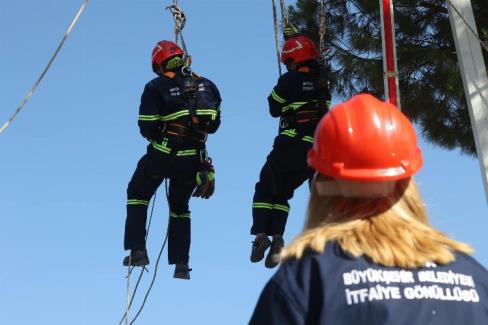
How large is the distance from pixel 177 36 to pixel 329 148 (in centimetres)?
554

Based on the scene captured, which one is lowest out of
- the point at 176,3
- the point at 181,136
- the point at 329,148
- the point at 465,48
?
the point at 329,148

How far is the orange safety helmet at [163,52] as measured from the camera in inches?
298

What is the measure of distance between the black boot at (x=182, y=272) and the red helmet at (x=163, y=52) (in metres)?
1.56

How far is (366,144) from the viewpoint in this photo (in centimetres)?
253

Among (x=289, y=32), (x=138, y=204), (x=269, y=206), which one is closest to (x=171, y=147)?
(x=138, y=204)

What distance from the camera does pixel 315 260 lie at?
2.37 meters

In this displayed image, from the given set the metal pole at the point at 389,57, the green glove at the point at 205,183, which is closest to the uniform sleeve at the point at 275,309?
the metal pole at the point at 389,57

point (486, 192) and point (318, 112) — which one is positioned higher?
point (318, 112)

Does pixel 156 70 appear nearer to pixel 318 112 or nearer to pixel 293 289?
pixel 318 112

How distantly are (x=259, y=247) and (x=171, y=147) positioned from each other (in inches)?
38.3

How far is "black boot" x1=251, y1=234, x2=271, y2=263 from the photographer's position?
7.29 meters

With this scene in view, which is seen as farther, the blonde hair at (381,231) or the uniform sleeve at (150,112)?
the uniform sleeve at (150,112)

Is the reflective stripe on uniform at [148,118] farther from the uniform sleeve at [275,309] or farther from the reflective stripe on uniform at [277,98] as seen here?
the uniform sleeve at [275,309]

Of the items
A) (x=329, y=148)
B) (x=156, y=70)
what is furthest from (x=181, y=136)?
(x=329, y=148)
